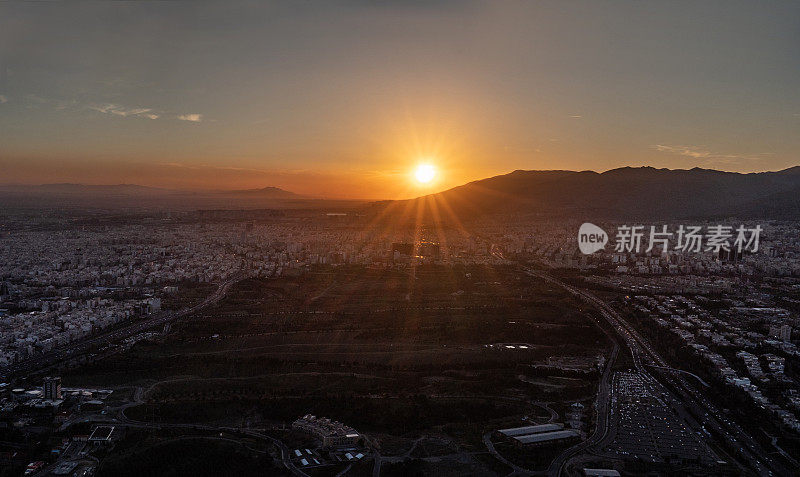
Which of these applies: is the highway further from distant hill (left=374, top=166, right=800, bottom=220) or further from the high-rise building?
distant hill (left=374, top=166, right=800, bottom=220)

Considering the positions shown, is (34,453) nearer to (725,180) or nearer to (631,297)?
(631,297)

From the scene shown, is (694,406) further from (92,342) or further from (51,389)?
(92,342)

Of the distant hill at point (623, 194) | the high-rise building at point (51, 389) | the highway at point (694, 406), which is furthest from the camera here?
the distant hill at point (623, 194)

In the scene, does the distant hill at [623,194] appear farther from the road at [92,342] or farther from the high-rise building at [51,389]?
the high-rise building at [51,389]

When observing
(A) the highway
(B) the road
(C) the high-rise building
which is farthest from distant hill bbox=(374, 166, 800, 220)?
(C) the high-rise building

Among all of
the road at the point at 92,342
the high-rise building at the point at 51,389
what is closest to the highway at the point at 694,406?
the high-rise building at the point at 51,389

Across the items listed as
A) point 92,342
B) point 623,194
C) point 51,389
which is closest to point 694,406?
point 51,389
